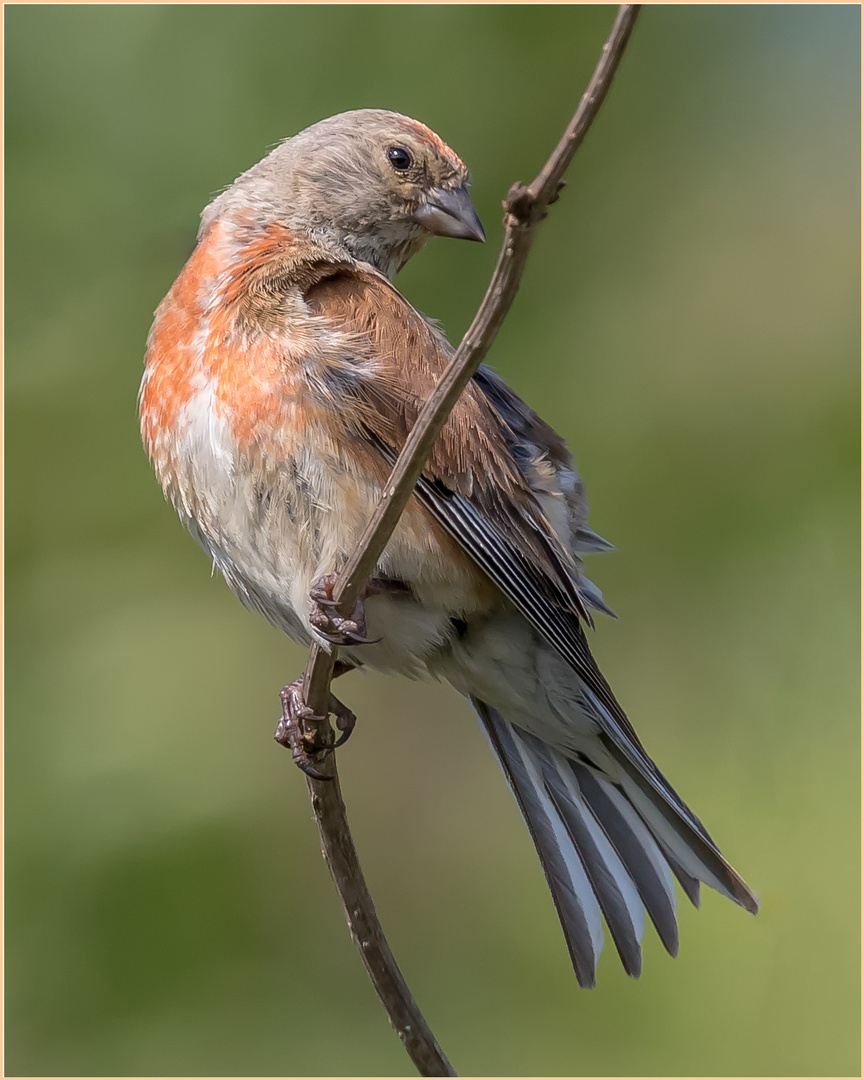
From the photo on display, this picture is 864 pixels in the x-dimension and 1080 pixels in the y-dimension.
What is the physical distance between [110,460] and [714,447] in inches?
105

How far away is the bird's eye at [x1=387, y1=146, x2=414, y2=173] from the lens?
393cm

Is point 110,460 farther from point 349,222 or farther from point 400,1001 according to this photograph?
point 400,1001

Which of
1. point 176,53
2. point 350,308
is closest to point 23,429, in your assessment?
point 176,53

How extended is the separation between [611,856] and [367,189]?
2.02 meters

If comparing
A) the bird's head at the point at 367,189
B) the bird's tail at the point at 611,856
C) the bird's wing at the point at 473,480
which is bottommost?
the bird's tail at the point at 611,856

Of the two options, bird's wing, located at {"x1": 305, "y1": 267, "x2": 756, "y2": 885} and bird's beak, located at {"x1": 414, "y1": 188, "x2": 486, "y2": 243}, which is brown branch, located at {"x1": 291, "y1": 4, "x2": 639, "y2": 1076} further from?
bird's beak, located at {"x1": 414, "y1": 188, "x2": 486, "y2": 243}

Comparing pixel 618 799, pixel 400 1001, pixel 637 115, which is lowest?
pixel 400 1001

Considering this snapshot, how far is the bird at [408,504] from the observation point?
311 cm

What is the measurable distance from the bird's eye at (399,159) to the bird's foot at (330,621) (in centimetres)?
151

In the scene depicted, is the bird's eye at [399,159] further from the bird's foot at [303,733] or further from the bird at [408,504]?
the bird's foot at [303,733]

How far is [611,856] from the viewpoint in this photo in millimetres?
3580

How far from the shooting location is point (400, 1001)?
271cm

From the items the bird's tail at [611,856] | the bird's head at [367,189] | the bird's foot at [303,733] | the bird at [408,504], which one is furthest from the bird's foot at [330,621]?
the bird's head at [367,189]

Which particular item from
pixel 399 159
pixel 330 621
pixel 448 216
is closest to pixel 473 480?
pixel 330 621
